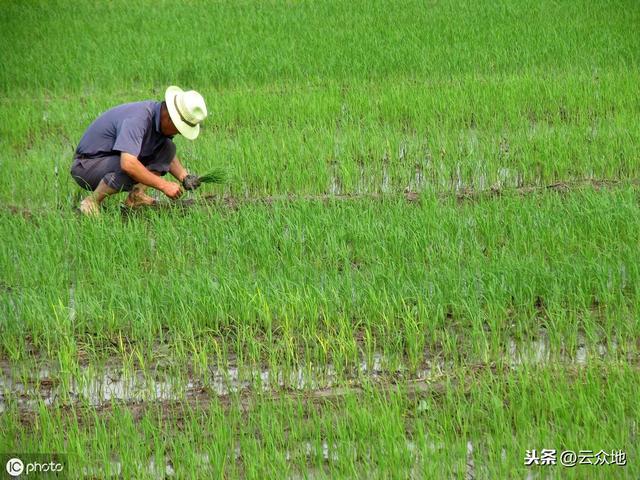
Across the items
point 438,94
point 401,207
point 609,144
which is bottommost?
point 401,207

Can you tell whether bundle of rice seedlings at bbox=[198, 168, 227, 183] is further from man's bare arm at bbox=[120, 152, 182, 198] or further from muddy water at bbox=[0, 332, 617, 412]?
muddy water at bbox=[0, 332, 617, 412]

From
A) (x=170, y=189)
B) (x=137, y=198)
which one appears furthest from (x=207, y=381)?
(x=137, y=198)

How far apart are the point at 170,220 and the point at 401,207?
1.32 m

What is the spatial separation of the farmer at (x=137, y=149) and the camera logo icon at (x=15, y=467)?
238 centimetres

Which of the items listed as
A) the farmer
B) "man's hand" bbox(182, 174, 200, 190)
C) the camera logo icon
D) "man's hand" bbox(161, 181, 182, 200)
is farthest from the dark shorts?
the camera logo icon

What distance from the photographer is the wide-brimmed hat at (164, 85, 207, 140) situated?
5.34m

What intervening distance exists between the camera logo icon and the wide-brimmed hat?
2552 mm

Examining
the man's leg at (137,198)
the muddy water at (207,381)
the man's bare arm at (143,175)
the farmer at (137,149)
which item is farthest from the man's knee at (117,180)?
the muddy water at (207,381)

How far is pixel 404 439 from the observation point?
10.2 ft

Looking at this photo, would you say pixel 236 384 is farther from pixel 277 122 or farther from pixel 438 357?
pixel 277 122

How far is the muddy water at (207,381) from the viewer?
369cm

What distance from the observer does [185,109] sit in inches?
211

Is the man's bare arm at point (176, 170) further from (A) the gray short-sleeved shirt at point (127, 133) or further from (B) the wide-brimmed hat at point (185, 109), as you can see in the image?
(B) the wide-brimmed hat at point (185, 109)

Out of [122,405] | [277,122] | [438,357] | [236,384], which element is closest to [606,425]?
[438,357]
